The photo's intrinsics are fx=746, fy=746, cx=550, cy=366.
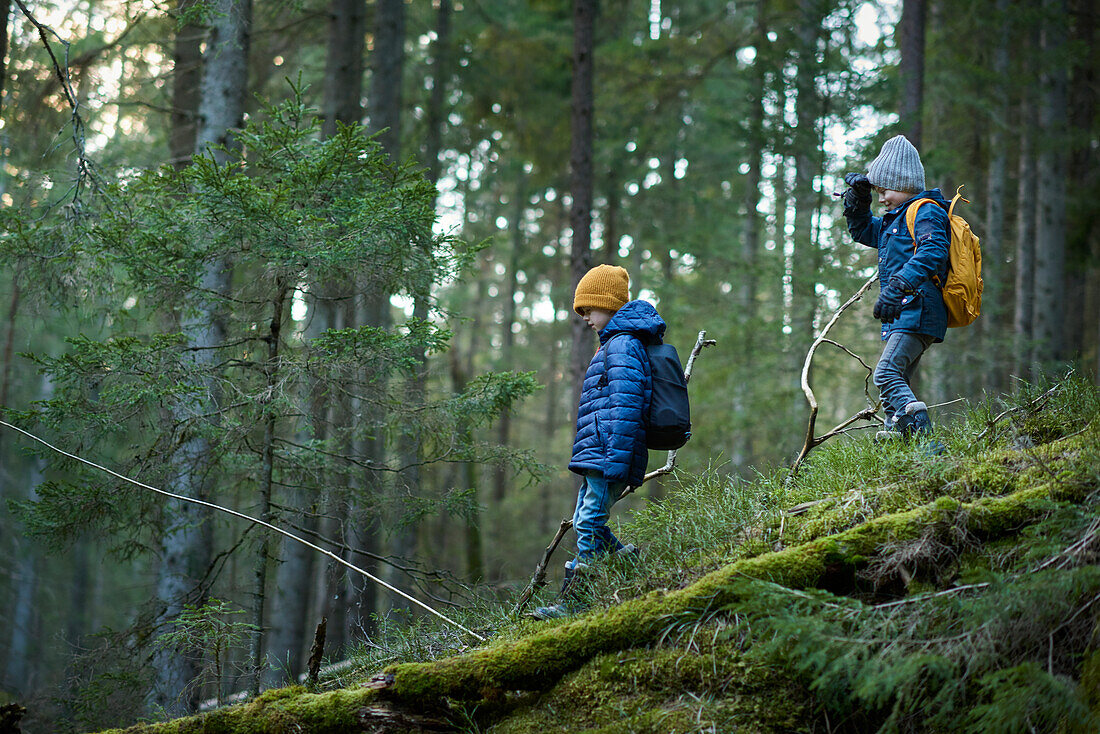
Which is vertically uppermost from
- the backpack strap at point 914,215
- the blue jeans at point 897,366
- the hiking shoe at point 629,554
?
the backpack strap at point 914,215

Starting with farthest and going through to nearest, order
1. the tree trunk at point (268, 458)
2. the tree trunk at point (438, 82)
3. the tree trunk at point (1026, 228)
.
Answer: the tree trunk at point (438, 82) < the tree trunk at point (1026, 228) < the tree trunk at point (268, 458)

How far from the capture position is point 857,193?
14.8 feet

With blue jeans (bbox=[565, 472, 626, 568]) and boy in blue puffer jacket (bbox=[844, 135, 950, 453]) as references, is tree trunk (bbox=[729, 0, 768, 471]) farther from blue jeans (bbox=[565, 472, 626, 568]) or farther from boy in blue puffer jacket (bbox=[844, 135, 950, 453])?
blue jeans (bbox=[565, 472, 626, 568])

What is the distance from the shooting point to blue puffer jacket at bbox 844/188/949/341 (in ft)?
13.6

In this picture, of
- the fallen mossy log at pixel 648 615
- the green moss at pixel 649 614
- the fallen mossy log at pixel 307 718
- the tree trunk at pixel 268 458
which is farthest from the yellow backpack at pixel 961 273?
the tree trunk at pixel 268 458

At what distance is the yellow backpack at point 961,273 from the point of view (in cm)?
420

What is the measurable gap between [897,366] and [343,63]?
9087 mm

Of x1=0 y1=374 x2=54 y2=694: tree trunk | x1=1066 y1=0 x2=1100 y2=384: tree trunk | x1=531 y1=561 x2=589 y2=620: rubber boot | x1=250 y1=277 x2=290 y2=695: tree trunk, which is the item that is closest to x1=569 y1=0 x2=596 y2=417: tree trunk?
x1=250 y1=277 x2=290 y2=695: tree trunk

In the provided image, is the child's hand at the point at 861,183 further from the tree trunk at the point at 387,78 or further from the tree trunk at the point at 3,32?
the tree trunk at the point at 3,32

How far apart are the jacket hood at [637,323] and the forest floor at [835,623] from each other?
0.96 meters

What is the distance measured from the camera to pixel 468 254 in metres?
5.90

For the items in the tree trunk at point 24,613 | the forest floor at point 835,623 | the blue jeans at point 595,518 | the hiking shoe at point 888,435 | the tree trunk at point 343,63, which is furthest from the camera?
the tree trunk at point 24,613

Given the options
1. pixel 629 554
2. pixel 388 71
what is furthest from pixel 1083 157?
pixel 629 554

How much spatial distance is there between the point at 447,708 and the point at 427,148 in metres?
11.7
